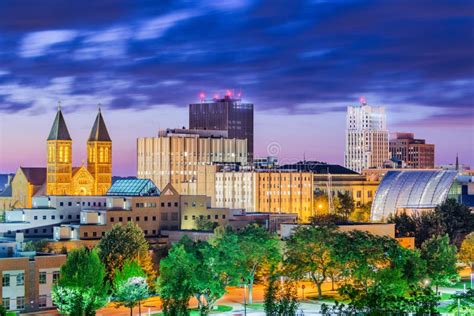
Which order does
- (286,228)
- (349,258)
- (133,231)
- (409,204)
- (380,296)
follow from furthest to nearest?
(409,204) → (286,228) → (133,231) → (349,258) → (380,296)

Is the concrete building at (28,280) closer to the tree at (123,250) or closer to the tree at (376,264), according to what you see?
the tree at (123,250)

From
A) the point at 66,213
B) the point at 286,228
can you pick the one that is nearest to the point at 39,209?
the point at 66,213

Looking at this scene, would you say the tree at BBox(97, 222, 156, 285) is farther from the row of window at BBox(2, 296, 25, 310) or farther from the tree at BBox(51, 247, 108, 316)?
the tree at BBox(51, 247, 108, 316)

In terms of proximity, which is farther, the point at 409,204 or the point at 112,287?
the point at 409,204

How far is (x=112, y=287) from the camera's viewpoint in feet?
360

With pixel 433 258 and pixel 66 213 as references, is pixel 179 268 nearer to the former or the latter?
pixel 433 258

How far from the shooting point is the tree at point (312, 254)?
109625 millimetres

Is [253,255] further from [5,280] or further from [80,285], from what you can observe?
[5,280]

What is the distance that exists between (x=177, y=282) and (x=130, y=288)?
10133 mm

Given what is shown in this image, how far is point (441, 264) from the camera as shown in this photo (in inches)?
4392

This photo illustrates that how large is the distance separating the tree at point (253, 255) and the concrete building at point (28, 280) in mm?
17431

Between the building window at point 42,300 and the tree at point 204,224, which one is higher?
the tree at point 204,224

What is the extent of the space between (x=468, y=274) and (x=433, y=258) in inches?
891

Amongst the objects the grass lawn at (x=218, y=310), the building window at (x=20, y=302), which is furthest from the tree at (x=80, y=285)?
the grass lawn at (x=218, y=310)
